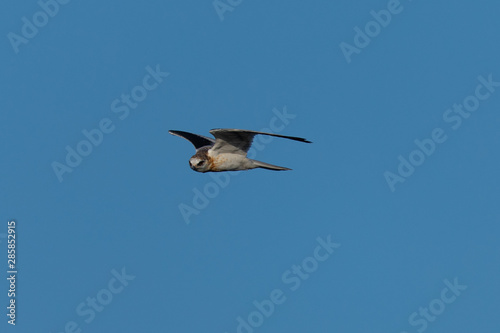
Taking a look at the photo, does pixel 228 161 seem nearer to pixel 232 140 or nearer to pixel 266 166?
pixel 232 140

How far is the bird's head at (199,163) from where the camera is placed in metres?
34.3

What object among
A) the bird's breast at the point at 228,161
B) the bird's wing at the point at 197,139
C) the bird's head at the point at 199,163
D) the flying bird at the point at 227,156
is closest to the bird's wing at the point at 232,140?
the flying bird at the point at 227,156

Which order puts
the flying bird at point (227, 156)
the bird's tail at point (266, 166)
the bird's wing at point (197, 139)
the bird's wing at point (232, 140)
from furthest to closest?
the bird's wing at point (197, 139), the bird's tail at point (266, 166), the flying bird at point (227, 156), the bird's wing at point (232, 140)

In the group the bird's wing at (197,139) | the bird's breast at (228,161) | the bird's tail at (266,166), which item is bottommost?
the bird's tail at (266,166)

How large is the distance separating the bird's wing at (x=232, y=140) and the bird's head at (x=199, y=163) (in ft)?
1.43

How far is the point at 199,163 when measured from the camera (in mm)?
34344

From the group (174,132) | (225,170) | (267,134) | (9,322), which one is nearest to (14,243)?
(9,322)

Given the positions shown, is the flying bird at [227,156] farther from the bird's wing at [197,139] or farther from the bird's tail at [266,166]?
the bird's wing at [197,139]

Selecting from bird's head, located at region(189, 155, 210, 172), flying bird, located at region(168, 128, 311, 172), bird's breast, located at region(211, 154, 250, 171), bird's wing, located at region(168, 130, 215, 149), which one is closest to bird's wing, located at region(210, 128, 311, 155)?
flying bird, located at region(168, 128, 311, 172)

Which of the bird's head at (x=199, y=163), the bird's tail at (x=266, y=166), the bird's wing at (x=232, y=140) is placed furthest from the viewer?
the bird's tail at (x=266, y=166)

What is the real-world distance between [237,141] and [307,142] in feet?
15.3

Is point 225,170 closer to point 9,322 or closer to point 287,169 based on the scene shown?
point 287,169

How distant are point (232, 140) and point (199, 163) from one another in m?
1.31

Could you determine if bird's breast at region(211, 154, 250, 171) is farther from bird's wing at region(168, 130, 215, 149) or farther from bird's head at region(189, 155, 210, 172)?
bird's wing at region(168, 130, 215, 149)
